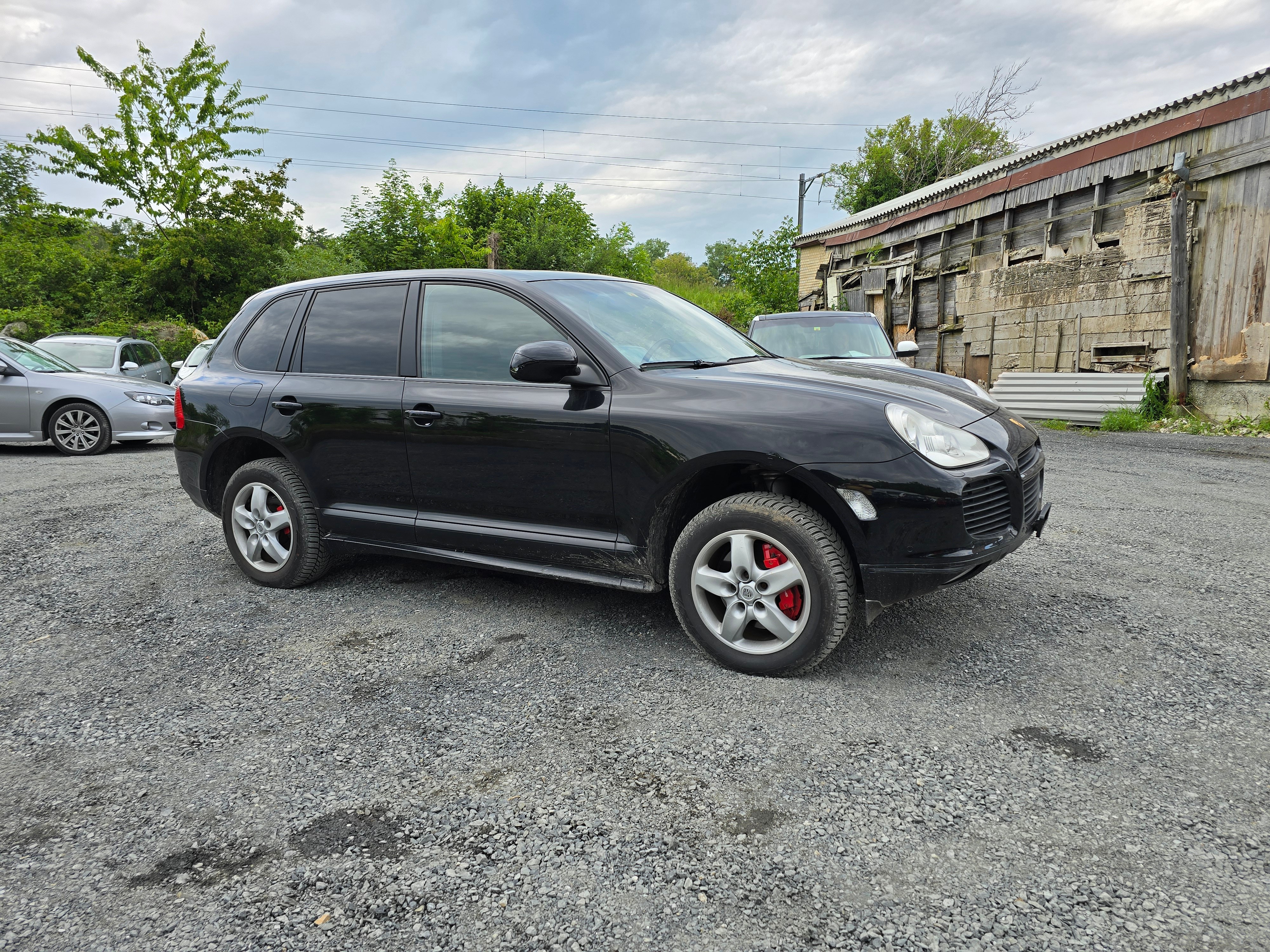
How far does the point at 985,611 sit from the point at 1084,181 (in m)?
13.3

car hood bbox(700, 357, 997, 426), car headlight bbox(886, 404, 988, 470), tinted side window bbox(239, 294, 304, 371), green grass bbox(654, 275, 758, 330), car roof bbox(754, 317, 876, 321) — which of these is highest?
green grass bbox(654, 275, 758, 330)

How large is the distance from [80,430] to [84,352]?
11.7 ft

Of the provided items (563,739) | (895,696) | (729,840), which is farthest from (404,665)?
(895,696)

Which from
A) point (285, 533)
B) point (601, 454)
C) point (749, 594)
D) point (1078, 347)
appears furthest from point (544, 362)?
point (1078, 347)

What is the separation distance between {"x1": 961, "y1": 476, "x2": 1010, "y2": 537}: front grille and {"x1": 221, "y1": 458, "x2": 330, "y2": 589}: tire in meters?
3.20

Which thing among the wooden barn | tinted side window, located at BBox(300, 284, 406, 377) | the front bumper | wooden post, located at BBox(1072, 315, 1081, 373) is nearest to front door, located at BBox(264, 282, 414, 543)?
tinted side window, located at BBox(300, 284, 406, 377)

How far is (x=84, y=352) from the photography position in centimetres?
1325

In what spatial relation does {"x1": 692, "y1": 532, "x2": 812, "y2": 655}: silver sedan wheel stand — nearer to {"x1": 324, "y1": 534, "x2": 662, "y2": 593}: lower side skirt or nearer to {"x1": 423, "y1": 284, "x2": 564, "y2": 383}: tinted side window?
{"x1": 324, "y1": 534, "x2": 662, "y2": 593}: lower side skirt

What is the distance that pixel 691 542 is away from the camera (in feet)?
10.8

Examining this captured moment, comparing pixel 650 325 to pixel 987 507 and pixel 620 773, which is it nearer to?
pixel 987 507

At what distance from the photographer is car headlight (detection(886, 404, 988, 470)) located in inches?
119

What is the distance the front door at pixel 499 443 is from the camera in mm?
3508

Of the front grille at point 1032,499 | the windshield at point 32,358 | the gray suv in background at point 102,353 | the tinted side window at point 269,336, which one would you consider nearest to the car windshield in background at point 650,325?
the front grille at point 1032,499

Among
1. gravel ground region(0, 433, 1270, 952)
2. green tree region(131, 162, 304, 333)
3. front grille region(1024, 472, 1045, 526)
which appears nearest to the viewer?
gravel ground region(0, 433, 1270, 952)
